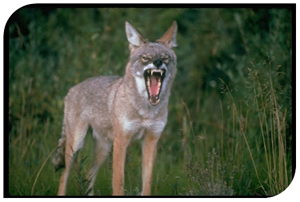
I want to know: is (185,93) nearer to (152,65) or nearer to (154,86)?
(154,86)

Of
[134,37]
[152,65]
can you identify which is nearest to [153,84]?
[152,65]

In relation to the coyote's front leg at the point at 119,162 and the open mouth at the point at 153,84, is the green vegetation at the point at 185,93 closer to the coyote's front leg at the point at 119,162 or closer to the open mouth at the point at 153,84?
the coyote's front leg at the point at 119,162

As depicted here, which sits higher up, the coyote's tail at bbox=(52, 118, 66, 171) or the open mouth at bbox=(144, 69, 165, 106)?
the open mouth at bbox=(144, 69, 165, 106)

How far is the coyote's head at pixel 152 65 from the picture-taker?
22.7ft

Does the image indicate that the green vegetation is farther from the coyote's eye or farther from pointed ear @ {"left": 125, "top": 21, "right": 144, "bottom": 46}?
pointed ear @ {"left": 125, "top": 21, "right": 144, "bottom": 46}

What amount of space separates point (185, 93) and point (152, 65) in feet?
13.1

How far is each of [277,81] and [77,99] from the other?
2602 millimetres

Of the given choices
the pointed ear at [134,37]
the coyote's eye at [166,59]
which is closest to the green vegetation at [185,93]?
the coyote's eye at [166,59]

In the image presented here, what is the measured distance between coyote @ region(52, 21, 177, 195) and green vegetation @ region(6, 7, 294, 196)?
0.25 m

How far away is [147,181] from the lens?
7238mm

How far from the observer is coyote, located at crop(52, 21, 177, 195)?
700cm

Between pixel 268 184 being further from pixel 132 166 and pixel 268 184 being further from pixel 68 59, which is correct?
pixel 68 59

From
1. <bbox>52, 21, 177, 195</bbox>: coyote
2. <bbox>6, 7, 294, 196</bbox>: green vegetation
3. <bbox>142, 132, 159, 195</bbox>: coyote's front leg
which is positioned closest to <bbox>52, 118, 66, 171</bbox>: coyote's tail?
<bbox>52, 21, 177, 195</bbox>: coyote

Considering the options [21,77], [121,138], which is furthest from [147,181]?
[21,77]
